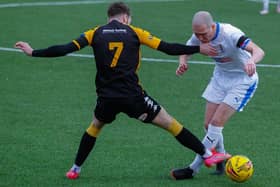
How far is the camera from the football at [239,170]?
8320 mm

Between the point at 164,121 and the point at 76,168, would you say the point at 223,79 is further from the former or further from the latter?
the point at 76,168

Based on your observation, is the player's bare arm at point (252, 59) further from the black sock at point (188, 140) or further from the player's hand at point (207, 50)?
the black sock at point (188, 140)

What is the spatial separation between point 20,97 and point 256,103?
12.2 ft

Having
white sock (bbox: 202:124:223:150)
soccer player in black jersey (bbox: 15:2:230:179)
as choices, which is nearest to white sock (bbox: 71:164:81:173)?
soccer player in black jersey (bbox: 15:2:230:179)

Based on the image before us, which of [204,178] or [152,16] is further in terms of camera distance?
[152,16]

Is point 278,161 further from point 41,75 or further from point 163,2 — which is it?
point 163,2

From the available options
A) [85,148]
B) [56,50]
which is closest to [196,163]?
[85,148]

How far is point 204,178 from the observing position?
8812mm

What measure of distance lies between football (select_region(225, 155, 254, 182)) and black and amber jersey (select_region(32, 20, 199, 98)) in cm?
127

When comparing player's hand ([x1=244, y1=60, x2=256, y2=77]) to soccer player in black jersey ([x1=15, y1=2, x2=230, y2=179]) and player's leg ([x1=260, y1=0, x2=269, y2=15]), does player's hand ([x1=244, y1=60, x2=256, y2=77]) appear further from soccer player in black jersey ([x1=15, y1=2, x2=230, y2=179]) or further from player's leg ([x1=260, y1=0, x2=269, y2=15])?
player's leg ([x1=260, y1=0, x2=269, y2=15])

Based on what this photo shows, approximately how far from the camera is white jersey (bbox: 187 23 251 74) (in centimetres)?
851

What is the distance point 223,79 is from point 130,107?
1277mm

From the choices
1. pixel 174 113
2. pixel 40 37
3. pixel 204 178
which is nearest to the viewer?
pixel 204 178

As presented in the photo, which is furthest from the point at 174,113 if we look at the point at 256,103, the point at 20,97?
the point at 20,97
